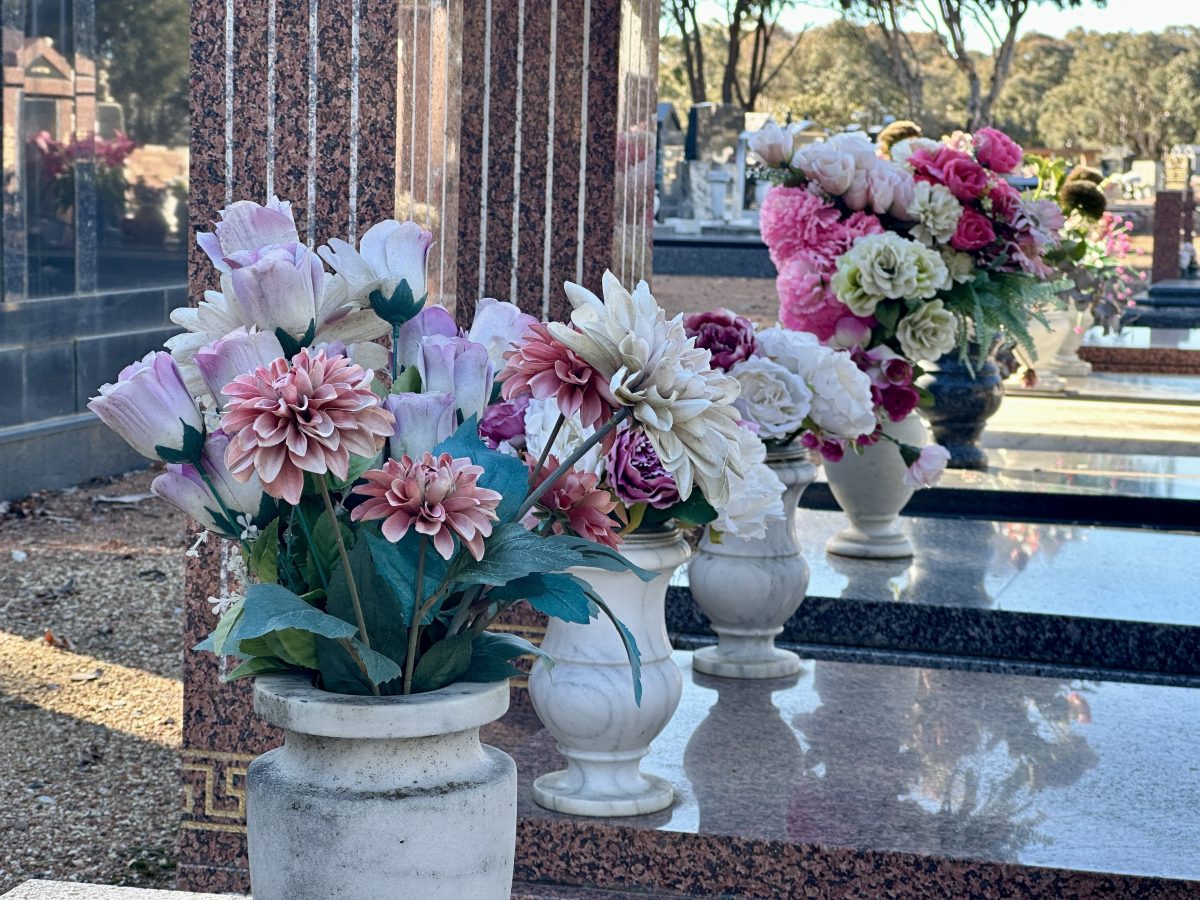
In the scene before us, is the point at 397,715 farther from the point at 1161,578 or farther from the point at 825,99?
the point at 825,99

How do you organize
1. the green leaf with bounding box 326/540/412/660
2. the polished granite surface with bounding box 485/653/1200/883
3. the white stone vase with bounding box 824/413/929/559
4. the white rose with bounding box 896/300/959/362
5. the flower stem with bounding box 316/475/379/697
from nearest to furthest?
the flower stem with bounding box 316/475/379/697, the green leaf with bounding box 326/540/412/660, the polished granite surface with bounding box 485/653/1200/883, the white rose with bounding box 896/300/959/362, the white stone vase with bounding box 824/413/929/559

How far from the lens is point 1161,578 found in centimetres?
507

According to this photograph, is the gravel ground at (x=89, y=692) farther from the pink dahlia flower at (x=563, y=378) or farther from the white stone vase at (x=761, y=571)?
the pink dahlia flower at (x=563, y=378)

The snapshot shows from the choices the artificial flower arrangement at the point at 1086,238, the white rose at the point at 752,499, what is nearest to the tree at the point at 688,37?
the artificial flower arrangement at the point at 1086,238

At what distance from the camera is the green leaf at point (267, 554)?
1530 millimetres

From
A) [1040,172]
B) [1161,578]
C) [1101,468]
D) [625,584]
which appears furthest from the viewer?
[1040,172]

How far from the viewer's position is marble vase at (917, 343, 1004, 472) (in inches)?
253

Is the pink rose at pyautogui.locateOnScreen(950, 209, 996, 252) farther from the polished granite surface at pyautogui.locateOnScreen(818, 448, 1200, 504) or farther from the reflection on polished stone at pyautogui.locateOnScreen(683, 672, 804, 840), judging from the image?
the polished granite surface at pyautogui.locateOnScreen(818, 448, 1200, 504)

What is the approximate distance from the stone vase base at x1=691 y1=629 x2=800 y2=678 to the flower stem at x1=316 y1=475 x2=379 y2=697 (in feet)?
8.16

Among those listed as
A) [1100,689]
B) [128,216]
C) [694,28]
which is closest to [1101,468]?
[1100,689]

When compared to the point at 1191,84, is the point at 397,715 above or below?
below

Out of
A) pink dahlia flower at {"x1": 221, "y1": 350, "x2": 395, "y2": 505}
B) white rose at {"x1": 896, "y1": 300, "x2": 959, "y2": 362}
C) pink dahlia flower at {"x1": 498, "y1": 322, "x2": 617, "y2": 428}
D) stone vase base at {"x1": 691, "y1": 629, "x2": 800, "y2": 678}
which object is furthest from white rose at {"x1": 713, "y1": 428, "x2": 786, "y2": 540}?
white rose at {"x1": 896, "y1": 300, "x2": 959, "y2": 362}

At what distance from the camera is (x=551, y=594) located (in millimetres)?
1524

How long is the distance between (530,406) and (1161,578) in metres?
3.35
